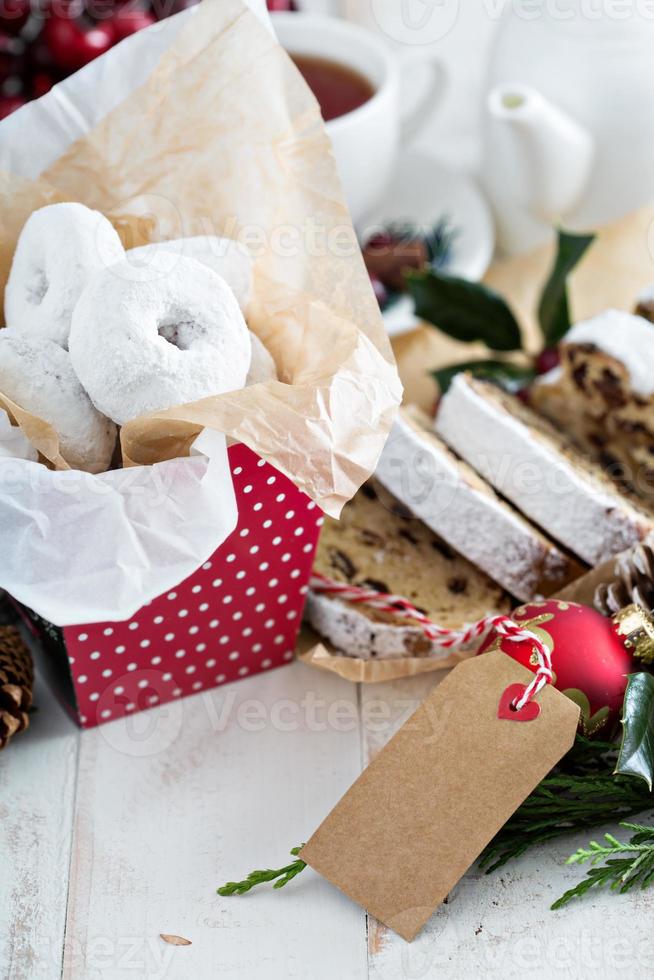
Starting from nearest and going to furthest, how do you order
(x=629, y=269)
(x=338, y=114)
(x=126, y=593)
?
1. (x=126, y=593)
2. (x=338, y=114)
3. (x=629, y=269)

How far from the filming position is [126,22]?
4.75 feet

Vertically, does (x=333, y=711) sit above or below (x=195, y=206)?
below

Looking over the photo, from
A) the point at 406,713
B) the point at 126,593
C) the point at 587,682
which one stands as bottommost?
the point at 406,713

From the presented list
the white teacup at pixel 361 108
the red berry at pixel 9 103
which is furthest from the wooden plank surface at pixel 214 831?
the red berry at pixel 9 103

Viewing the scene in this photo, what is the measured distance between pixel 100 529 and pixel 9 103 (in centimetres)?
80

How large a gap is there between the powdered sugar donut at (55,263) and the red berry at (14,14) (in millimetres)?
662

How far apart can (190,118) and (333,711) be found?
56cm

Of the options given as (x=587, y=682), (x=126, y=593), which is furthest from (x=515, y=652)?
(x=126, y=593)

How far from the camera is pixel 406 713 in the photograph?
3.47 feet

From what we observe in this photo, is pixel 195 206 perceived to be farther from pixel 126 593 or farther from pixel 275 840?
pixel 275 840

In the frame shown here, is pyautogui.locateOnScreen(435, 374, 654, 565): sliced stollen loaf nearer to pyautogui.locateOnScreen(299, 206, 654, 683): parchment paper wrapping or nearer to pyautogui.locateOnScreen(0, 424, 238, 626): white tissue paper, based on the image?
pyautogui.locateOnScreen(299, 206, 654, 683): parchment paper wrapping

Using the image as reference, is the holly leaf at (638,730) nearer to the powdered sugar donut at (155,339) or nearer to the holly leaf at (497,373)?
the powdered sugar donut at (155,339)

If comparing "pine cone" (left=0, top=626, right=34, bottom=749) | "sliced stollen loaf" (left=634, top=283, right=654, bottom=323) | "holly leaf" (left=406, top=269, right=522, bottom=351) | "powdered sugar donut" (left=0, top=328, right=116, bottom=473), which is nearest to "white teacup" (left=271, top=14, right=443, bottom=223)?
"holly leaf" (left=406, top=269, right=522, bottom=351)

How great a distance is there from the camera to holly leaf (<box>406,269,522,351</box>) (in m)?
1.31
